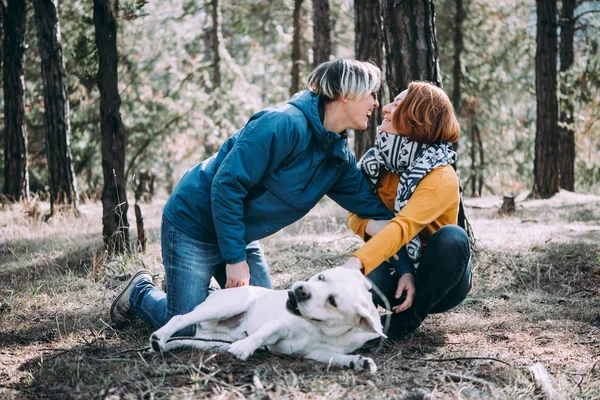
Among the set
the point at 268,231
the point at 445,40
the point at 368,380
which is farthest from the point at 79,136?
the point at 368,380

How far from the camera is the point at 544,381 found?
298 cm

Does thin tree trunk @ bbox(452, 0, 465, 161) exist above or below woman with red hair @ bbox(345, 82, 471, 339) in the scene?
above

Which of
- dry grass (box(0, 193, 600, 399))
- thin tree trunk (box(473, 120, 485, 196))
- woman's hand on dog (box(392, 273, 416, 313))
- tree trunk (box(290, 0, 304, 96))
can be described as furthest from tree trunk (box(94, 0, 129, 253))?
thin tree trunk (box(473, 120, 485, 196))

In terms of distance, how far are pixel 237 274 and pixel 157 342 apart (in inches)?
22.3

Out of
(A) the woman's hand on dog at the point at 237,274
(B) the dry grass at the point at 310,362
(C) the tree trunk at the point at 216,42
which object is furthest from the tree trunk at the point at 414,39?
(C) the tree trunk at the point at 216,42

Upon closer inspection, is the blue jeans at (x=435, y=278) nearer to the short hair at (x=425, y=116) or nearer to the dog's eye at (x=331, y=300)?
the short hair at (x=425, y=116)

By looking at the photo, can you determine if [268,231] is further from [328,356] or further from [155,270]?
[155,270]

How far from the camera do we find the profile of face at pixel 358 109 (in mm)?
3582

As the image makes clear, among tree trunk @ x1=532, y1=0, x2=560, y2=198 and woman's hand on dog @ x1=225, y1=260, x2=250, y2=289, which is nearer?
woman's hand on dog @ x1=225, y1=260, x2=250, y2=289

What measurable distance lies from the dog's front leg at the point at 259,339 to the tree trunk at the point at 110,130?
131 inches

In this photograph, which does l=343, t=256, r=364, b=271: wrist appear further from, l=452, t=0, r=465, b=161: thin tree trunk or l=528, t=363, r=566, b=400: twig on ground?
l=452, t=0, r=465, b=161: thin tree trunk

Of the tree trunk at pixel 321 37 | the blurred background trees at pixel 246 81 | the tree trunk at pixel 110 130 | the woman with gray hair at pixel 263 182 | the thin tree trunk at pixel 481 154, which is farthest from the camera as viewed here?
the thin tree trunk at pixel 481 154

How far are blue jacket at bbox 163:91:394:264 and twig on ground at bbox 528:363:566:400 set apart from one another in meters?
1.32

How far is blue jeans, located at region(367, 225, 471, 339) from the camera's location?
143 inches
